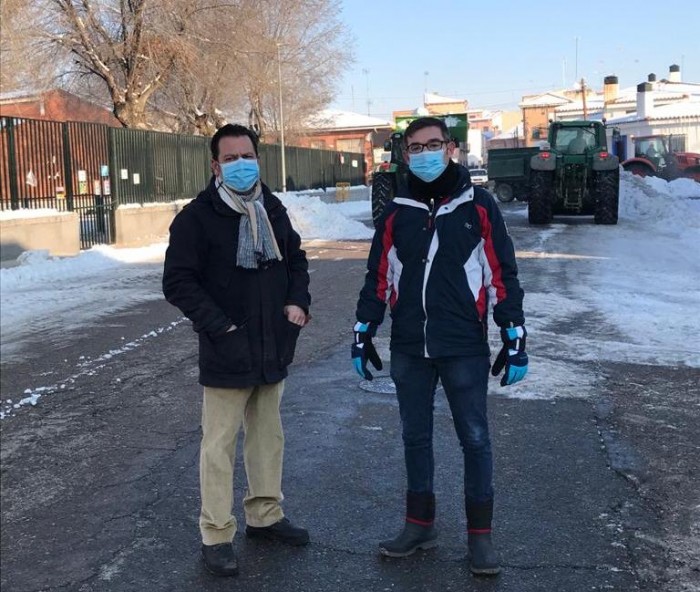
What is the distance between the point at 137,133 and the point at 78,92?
11536 mm

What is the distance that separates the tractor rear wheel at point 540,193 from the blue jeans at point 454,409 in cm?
1782

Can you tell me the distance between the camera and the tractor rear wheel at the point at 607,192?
67.4 feet

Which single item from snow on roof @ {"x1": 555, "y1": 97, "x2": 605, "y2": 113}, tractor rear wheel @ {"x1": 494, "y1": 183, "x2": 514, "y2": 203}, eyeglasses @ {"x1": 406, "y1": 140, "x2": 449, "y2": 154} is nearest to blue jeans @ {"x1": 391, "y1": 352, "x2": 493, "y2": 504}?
eyeglasses @ {"x1": 406, "y1": 140, "x2": 449, "y2": 154}

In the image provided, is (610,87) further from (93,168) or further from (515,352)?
(515,352)

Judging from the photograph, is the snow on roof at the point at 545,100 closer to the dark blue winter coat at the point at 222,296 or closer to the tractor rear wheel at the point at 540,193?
the tractor rear wheel at the point at 540,193

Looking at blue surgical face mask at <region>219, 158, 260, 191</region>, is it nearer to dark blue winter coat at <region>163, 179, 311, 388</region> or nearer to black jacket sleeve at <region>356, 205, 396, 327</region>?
dark blue winter coat at <region>163, 179, 311, 388</region>

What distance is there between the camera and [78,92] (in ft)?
99.8

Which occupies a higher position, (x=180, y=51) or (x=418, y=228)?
(x=180, y=51)

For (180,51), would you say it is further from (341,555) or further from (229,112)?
(341,555)

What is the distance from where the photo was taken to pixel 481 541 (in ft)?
11.6

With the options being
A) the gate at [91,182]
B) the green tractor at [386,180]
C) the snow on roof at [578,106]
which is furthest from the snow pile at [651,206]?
the snow on roof at [578,106]

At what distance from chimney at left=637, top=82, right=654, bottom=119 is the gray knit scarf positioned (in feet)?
187

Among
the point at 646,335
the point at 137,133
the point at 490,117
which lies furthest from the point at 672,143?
the point at 490,117

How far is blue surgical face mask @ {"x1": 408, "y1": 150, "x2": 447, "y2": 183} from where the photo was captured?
3.55 meters
